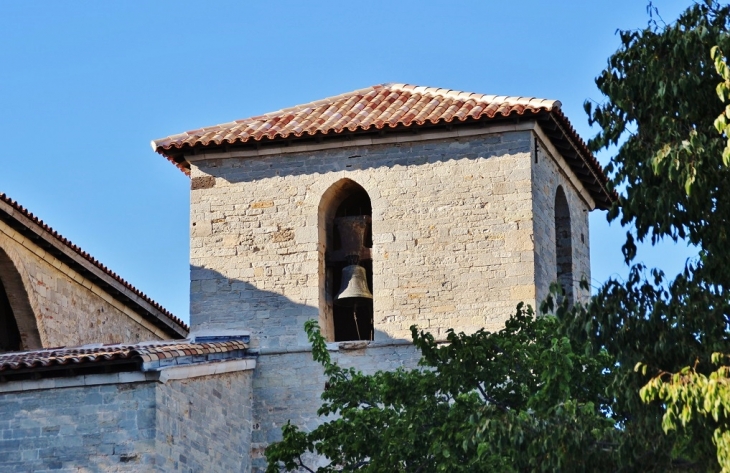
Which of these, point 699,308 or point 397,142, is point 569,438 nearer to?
point 699,308

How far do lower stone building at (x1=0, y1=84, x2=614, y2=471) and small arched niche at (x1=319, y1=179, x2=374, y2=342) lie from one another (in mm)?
23

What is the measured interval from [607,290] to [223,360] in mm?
6166

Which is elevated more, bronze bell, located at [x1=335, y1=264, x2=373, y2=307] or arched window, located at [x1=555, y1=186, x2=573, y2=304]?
arched window, located at [x1=555, y1=186, x2=573, y2=304]

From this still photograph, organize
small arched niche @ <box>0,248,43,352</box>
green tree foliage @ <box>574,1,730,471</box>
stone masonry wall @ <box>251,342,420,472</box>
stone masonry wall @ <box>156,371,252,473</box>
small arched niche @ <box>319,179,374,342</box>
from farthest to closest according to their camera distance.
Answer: small arched niche @ <box>0,248,43,352</box>
small arched niche @ <box>319,179,374,342</box>
stone masonry wall @ <box>251,342,420,472</box>
stone masonry wall @ <box>156,371,252,473</box>
green tree foliage @ <box>574,1,730,471</box>

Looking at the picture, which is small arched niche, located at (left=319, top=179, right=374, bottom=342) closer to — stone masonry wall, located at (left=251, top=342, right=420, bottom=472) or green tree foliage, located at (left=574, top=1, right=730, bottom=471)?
stone masonry wall, located at (left=251, top=342, right=420, bottom=472)

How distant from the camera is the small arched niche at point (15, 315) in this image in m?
21.0

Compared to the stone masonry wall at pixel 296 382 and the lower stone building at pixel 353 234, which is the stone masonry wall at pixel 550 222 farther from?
the stone masonry wall at pixel 296 382

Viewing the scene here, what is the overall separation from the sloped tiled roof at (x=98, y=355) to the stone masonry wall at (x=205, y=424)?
0.30 meters

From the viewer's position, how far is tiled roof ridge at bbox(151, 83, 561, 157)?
737 inches

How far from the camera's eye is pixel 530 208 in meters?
18.5

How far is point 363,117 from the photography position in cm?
1931

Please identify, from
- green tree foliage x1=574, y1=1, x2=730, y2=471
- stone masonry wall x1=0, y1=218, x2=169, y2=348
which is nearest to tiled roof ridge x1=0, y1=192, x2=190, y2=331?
stone masonry wall x1=0, y1=218, x2=169, y2=348

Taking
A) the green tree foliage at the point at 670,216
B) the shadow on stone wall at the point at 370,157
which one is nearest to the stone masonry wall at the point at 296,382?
the shadow on stone wall at the point at 370,157

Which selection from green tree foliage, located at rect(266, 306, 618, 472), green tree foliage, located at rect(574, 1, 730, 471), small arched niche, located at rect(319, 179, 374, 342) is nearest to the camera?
green tree foliage, located at rect(574, 1, 730, 471)
